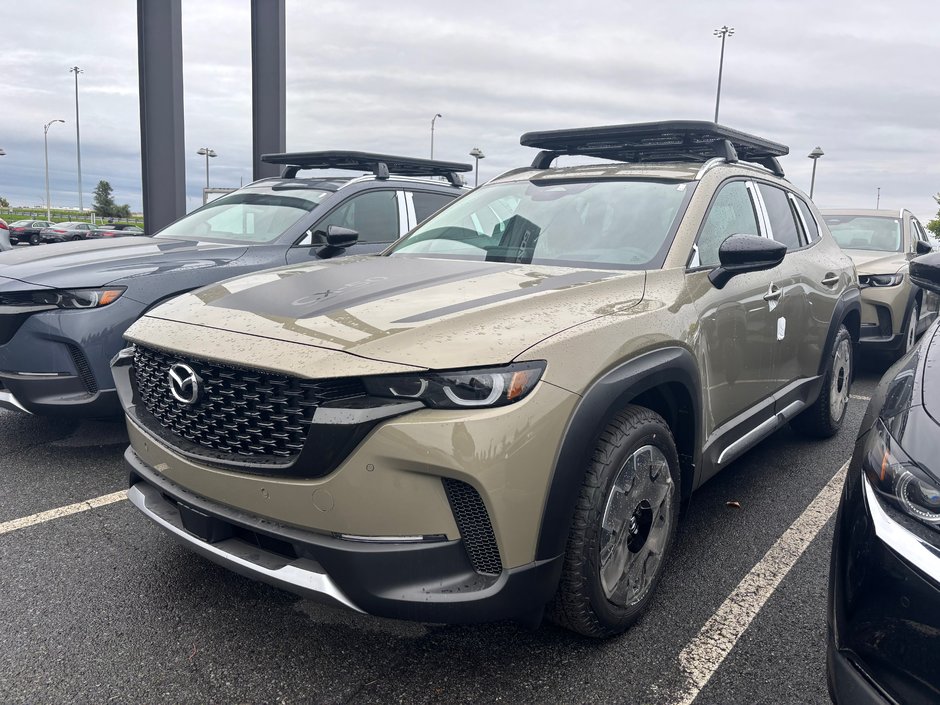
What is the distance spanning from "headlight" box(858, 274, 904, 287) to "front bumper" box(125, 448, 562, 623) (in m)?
6.22

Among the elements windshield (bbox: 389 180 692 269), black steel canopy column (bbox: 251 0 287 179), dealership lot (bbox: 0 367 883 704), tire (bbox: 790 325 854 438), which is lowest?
dealership lot (bbox: 0 367 883 704)

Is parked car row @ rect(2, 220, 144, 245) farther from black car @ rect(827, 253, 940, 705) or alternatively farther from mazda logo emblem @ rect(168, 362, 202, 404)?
black car @ rect(827, 253, 940, 705)

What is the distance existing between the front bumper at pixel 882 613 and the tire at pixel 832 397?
2.99 m

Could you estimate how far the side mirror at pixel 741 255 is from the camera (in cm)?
291

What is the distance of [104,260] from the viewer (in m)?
4.25

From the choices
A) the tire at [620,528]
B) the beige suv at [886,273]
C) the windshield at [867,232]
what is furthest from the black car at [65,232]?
the tire at [620,528]

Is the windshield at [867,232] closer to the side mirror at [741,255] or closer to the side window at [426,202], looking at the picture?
the side window at [426,202]

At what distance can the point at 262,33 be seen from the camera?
557 inches

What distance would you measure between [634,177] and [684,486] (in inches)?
57.2

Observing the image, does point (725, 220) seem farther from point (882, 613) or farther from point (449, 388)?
point (882, 613)

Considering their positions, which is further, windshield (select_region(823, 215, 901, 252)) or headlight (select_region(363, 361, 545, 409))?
windshield (select_region(823, 215, 901, 252))

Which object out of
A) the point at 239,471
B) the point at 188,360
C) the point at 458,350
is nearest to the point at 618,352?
the point at 458,350

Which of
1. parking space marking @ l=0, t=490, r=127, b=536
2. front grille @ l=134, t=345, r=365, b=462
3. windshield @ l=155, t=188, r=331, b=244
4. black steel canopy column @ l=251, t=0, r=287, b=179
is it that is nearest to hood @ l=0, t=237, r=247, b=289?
windshield @ l=155, t=188, r=331, b=244

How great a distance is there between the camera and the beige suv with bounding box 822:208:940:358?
6.98 meters
